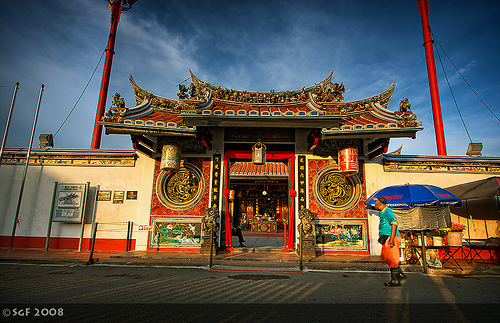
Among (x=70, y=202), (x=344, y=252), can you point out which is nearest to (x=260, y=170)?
(x=344, y=252)

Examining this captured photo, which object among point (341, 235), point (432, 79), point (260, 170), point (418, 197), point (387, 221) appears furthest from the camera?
point (260, 170)

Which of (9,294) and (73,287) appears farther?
(73,287)

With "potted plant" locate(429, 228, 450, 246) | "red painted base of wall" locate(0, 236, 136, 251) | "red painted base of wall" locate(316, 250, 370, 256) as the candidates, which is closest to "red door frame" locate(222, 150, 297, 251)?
"red painted base of wall" locate(316, 250, 370, 256)

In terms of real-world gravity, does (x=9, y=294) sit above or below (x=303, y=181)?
below

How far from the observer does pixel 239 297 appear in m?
4.45

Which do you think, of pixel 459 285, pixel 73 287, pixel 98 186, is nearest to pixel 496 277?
pixel 459 285

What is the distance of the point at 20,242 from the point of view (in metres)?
10.6

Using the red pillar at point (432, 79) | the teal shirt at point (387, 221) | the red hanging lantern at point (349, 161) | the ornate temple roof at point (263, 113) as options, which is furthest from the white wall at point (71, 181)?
the red pillar at point (432, 79)

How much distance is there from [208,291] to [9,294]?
3.33 metres

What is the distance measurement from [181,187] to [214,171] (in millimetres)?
1478

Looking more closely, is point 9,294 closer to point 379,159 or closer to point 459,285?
point 459,285

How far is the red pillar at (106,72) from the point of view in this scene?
755 inches

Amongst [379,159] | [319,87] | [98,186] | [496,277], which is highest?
[319,87]

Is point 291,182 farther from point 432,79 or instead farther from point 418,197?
point 432,79
